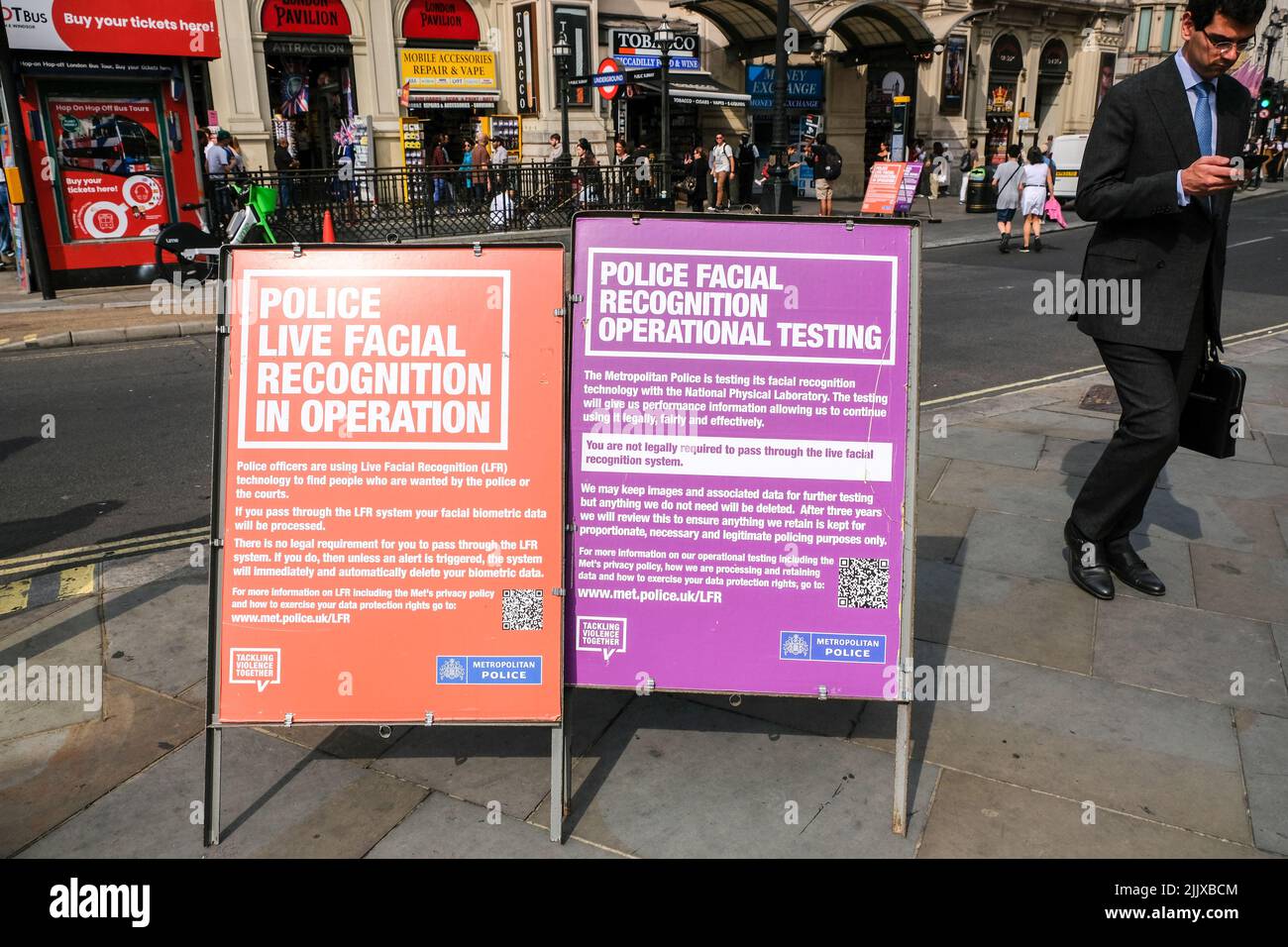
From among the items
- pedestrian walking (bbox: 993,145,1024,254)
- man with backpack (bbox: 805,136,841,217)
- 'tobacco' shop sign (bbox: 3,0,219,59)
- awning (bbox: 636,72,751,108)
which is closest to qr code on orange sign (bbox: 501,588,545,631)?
'tobacco' shop sign (bbox: 3,0,219,59)

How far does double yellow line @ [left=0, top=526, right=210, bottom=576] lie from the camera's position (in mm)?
5230

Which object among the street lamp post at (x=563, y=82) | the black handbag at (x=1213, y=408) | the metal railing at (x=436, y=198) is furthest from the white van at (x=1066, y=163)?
the black handbag at (x=1213, y=408)

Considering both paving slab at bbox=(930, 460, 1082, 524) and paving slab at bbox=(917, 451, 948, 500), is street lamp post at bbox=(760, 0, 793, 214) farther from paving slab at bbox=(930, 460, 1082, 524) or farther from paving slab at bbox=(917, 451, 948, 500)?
paving slab at bbox=(930, 460, 1082, 524)

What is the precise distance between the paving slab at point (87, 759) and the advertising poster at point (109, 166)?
529 inches

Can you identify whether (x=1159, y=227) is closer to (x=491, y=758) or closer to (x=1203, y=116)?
(x=1203, y=116)

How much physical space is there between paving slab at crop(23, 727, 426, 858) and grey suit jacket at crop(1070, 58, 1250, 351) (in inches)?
136

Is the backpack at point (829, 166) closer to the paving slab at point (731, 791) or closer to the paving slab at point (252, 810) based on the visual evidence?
the paving slab at point (731, 791)

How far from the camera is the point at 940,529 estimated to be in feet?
17.6

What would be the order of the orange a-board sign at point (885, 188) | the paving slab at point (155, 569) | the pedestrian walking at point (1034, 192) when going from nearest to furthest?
the paving slab at point (155, 569), the pedestrian walking at point (1034, 192), the orange a-board sign at point (885, 188)

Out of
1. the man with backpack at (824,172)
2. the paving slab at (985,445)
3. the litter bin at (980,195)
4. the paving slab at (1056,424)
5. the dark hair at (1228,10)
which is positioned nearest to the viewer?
the dark hair at (1228,10)

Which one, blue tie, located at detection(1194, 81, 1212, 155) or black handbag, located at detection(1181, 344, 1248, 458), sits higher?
blue tie, located at detection(1194, 81, 1212, 155)

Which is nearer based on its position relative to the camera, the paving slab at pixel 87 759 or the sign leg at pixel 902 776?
the sign leg at pixel 902 776

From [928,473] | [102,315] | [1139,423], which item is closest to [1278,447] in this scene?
[928,473]

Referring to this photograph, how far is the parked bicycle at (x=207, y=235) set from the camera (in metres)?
15.0
